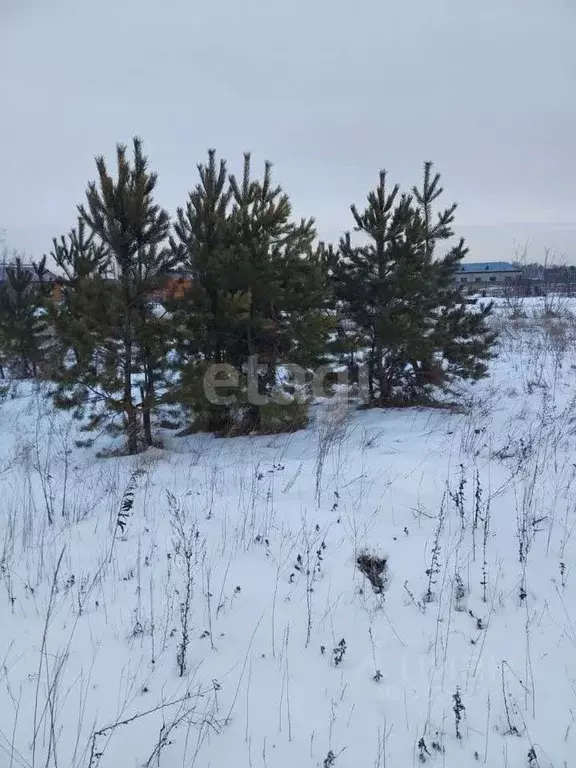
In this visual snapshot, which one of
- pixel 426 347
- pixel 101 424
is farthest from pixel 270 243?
pixel 101 424

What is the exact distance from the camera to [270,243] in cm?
720

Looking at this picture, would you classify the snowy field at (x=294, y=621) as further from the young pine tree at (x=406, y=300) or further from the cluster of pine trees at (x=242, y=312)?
the young pine tree at (x=406, y=300)

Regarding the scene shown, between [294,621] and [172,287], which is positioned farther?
[172,287]

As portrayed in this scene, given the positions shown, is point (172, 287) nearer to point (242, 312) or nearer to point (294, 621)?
point (242, 312)

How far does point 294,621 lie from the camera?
8.66 ft

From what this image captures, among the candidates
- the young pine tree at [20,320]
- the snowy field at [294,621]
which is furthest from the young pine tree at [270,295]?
the young pine tree at [20,320]

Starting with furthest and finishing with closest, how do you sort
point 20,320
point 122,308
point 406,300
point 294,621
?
1. point 20,320
2. point 406,300
3. point 122,308
4. point 294,621

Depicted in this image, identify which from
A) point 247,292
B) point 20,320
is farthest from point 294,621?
point 20,320

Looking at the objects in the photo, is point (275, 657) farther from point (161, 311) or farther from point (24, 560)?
point (161, 311)

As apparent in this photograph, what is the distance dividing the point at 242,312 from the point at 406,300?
119 inches

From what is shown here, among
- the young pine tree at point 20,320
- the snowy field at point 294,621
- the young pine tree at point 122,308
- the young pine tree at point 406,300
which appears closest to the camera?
the snowy field at point 294,621

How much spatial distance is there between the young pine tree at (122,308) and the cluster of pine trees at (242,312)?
0.06 ft

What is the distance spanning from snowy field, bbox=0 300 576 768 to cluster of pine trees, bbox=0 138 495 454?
6.63 ft

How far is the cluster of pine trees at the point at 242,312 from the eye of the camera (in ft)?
21.2
